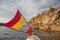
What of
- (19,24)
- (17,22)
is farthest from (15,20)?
(19,24)

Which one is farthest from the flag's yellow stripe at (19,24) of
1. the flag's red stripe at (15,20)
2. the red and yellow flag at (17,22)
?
the flag's red stripe at (15,20)

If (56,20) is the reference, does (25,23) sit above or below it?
below

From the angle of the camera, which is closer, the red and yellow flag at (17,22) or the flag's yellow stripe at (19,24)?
the red and yellow flag at (17,22)

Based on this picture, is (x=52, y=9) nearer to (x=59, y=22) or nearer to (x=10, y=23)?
(x=59, y=22)

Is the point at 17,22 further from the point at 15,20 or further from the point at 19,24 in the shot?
the point at 19,24

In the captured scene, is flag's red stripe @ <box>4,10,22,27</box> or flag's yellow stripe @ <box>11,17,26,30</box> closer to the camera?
flag's red stripe @ <box>4,10,22,27</box>

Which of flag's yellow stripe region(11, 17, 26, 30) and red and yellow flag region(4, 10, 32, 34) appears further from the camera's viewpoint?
flag's yellow stripe region(11, 17, 26, 30)

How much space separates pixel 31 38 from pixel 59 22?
7408 centimetres

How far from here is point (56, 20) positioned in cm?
9238

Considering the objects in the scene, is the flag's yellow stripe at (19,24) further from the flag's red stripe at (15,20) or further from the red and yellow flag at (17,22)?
the flag's red stripe at (15,20)

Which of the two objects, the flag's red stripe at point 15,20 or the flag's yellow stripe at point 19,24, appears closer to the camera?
the flag's red stripe at point 15,20

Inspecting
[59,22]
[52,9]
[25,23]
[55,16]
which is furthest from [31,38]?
[52,9]

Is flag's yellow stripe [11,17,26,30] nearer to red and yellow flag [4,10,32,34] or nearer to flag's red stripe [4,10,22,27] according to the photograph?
red and yellow flag [4,10,32,34]

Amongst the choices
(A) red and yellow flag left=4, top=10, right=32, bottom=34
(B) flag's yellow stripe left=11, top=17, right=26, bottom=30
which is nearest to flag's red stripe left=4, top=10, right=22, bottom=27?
(A) red and yellow flag left=4, top=10, right=32, bottom=34
